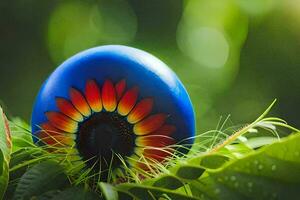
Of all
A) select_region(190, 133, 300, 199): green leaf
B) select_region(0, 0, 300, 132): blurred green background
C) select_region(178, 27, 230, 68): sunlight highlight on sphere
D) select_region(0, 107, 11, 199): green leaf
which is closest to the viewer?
select_region(190, 133, 300, 199): green leaf

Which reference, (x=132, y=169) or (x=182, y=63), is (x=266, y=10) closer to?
(x=182, y=63)

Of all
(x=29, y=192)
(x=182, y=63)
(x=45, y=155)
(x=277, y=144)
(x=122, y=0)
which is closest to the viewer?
(x=277, y=144)

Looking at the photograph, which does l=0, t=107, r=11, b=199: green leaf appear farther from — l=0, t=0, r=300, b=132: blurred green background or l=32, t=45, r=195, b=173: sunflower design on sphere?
l=0, t=0, r=300, b=132: blurred green background

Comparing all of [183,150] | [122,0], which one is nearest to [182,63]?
[122,0]

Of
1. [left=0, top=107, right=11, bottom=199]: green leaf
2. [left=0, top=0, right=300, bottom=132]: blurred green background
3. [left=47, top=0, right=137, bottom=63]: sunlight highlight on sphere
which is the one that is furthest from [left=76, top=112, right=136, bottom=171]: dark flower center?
[left=47, top=0, right=137, bottom=63]: sunlight highlight on sphere

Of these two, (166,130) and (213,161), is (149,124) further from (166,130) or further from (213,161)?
(213,161)

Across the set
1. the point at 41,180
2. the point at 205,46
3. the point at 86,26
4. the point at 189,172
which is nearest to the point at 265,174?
the point at 189,172

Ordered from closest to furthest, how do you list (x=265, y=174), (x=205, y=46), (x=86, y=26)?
(x=265, y=174) → (x=205, y=46) → (x=86, y=26)
